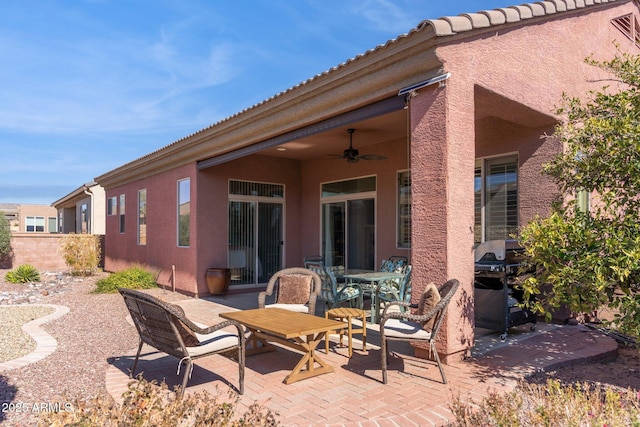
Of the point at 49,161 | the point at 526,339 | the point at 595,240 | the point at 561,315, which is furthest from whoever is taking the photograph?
the point at 49,161

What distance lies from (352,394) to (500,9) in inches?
190

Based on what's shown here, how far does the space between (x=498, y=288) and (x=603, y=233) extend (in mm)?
2283

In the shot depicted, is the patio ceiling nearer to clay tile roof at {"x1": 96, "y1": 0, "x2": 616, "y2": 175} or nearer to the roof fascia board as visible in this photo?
the roof fascia board

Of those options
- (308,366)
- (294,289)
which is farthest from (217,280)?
(308,366)

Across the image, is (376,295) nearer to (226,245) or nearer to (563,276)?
(563,276)

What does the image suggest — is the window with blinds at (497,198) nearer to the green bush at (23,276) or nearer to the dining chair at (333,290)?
the dining chair at (333,290)

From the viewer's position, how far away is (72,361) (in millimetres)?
5164

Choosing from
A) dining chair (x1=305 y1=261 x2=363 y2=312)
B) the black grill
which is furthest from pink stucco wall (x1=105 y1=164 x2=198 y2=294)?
the black grill

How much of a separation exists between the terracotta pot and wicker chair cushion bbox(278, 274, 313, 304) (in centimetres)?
420

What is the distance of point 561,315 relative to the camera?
22.1 ft

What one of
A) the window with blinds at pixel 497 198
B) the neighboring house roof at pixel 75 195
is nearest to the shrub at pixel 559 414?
the window with blinds at pixel 497 198

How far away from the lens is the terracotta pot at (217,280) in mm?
10227

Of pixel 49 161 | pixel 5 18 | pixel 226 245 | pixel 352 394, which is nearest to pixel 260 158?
pixel 226 245

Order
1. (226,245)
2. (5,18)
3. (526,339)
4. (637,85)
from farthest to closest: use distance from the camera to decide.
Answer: (226,245) < (5,18) < (526,339) < (637,85)
